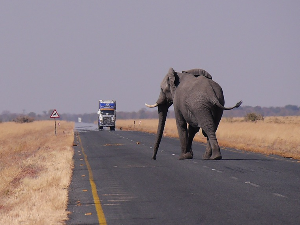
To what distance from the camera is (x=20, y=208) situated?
11758 millimetres

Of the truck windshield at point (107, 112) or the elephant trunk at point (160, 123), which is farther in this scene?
the truck windshield at point (107, 112)

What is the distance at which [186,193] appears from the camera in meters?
13.1

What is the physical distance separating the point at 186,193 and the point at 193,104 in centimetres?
879

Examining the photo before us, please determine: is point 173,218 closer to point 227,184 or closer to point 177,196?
point 177,196

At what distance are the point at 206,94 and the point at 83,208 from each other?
1108cm

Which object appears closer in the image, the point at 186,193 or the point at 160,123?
the point at 186,193

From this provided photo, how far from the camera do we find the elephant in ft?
70.0

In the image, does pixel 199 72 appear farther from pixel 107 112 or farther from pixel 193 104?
pixel 107 112

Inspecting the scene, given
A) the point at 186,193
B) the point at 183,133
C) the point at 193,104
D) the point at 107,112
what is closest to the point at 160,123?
the point at 183,133

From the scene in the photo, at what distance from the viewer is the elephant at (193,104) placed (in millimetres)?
21344

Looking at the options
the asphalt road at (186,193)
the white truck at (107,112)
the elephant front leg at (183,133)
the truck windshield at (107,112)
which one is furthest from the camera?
the white truck at (107,112)

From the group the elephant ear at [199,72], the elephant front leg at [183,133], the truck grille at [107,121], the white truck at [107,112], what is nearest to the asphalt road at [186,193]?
the elephant front leg at [183,133]

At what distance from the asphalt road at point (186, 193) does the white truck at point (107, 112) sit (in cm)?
5363

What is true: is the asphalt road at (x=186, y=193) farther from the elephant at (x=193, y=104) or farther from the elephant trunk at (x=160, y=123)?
the elephant trunk at (x=160, y=123)
